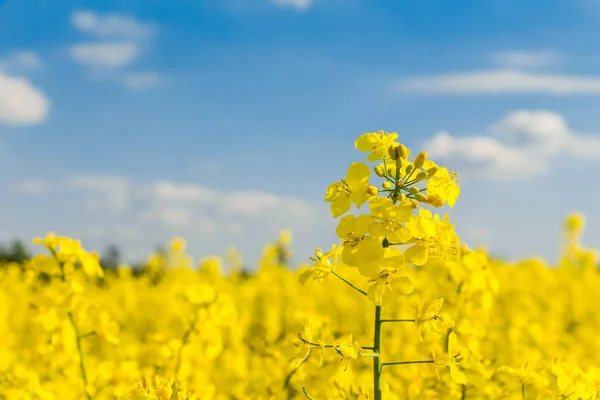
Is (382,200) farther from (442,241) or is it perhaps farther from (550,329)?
(550,329)

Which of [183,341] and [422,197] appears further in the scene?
[183,341]

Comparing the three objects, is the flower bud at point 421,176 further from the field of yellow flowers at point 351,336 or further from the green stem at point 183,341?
the green stem at point 183,341

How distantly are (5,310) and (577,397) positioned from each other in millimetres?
6573

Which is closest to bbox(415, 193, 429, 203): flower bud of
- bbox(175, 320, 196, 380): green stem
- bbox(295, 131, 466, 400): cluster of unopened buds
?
bbox(295, 131, 466, 400): cluster of unopened buds

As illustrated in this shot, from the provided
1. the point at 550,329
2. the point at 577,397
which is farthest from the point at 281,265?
the point at 577,397

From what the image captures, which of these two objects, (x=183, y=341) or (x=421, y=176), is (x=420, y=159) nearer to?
Answer: (x=421, y=176)

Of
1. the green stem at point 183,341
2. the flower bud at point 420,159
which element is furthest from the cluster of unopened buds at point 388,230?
the green stem at point 183,341

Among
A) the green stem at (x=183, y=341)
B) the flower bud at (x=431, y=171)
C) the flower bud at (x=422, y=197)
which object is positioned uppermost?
the flower bud at (x=431, y=171)

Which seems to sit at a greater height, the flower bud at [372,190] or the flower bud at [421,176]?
the flower bud at [421,176]

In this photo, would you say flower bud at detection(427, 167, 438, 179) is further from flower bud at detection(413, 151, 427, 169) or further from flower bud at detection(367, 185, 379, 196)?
flower bud at detection(367, 185, 379, 196)

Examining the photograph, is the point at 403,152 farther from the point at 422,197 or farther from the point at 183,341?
the point at 183,341

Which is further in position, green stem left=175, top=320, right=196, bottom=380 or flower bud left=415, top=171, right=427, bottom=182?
green stem left=175, top=320, right=196, bottom=380

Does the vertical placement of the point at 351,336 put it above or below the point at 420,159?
below

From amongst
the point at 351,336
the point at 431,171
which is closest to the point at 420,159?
the point at 431,171
